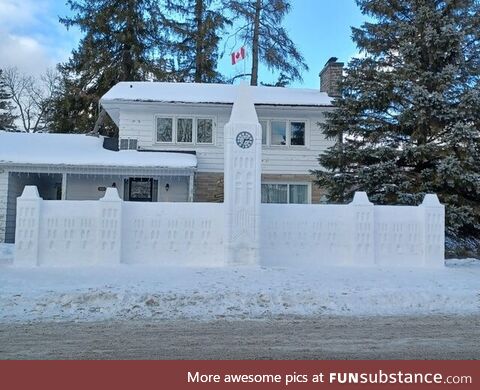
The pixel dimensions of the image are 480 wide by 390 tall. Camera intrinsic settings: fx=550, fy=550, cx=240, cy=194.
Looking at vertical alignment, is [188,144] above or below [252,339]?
above

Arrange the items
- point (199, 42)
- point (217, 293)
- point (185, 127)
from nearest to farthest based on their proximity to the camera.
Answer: point (217, 293) → point (185, 127) → point (199, 42)

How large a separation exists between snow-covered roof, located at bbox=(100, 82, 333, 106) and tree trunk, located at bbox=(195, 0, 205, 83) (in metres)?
9.43

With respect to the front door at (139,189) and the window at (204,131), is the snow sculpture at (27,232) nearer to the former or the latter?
the front door at (139,189)

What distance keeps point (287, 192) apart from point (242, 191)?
31.4 feet

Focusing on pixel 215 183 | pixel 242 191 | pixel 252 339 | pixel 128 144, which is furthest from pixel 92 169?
pixel 252 339

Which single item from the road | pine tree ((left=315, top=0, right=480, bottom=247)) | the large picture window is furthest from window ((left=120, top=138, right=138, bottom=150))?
the road

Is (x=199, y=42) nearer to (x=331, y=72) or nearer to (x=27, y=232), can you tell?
(x=331, y=72)

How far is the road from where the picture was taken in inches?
255

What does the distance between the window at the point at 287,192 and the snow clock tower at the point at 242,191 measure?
906 cm

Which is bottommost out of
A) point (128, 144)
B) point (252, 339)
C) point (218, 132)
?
point (252, 339)

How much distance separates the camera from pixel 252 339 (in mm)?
7273

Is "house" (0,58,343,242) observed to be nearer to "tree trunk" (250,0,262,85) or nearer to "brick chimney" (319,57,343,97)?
"brick chimney" (319,57,343,97)

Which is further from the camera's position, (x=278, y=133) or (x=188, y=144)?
(x=278, y=133)

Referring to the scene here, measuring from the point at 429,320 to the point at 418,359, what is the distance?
2.73 meters
